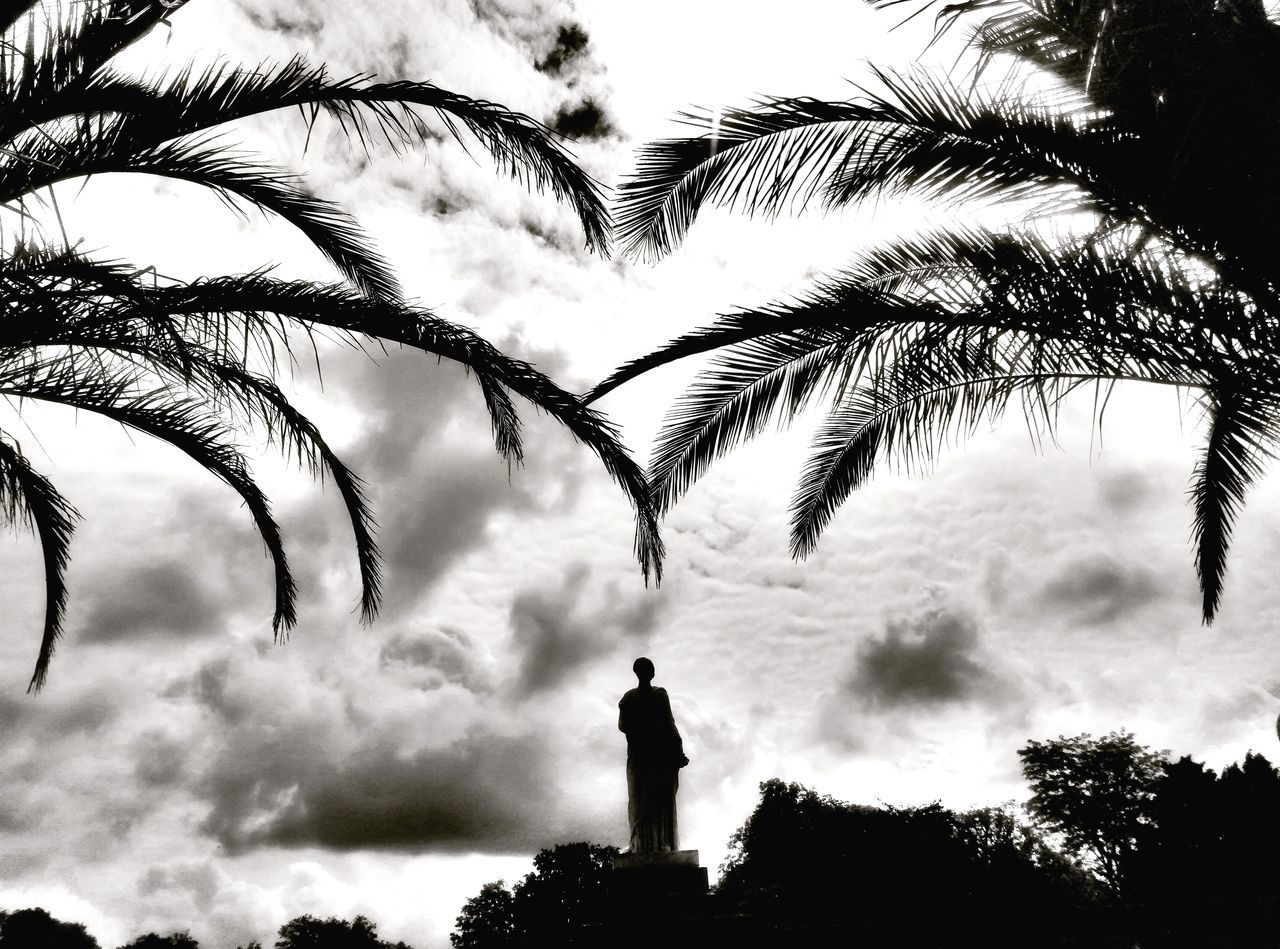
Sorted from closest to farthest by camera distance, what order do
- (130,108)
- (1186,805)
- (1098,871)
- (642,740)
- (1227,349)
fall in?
(1227,349), (130,108), (642,740), (1186,805), (1098,871)

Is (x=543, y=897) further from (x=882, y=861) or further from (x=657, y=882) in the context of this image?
(x=657, y=882)

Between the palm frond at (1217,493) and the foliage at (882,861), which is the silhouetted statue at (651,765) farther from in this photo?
the foliage at (882,861)

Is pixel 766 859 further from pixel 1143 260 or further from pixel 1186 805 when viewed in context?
pixel 1143 260

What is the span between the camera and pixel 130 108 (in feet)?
13.1

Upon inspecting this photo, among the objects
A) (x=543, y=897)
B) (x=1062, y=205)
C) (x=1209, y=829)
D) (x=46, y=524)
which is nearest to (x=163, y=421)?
(x=46, y=524)

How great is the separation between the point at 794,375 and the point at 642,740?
10.8ft

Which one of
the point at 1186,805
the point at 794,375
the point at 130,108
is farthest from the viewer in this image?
the point at 1186,805

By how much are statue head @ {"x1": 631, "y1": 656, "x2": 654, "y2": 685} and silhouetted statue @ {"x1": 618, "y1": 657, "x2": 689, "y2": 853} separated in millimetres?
56

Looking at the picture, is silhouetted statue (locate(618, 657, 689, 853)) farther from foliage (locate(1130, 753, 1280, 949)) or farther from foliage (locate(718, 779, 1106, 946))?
foliage (locate(718, 779, 1106, 946))

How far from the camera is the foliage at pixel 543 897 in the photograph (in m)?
36.6

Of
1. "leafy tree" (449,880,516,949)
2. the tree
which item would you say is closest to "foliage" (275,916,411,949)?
"leafy tree" (449,880,516,949)

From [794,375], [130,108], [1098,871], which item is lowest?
[1098,871]

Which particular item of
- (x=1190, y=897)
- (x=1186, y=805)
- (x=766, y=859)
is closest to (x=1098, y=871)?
(x=1186, y=805)

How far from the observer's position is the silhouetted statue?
6711mm
